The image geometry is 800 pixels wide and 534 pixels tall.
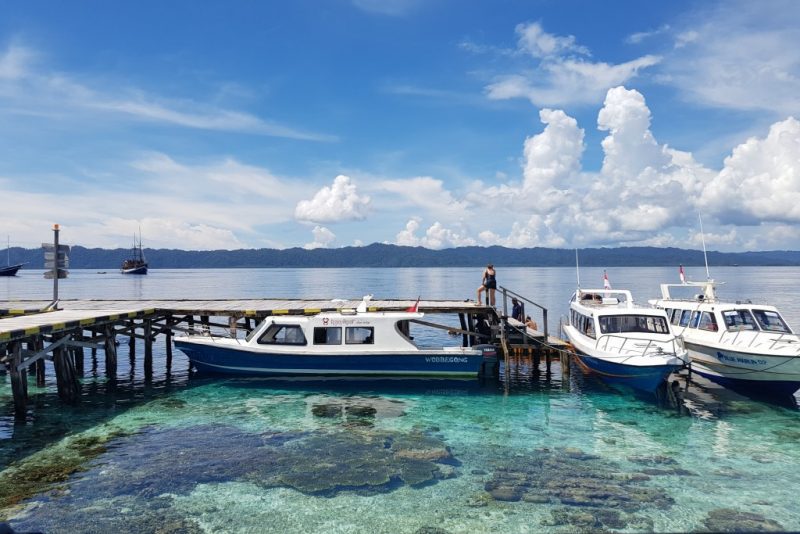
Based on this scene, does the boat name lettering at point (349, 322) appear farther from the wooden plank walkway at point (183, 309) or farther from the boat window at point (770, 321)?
the boat window at point (770, 321)

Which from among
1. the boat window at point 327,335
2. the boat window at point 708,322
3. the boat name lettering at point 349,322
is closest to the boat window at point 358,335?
the boat name lettering at point 349,322

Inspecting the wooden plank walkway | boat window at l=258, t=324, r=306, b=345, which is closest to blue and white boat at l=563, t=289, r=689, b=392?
the wooden plank walkway

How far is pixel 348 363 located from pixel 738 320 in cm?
1451

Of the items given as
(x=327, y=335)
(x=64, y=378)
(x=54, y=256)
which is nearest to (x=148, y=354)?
(x=64, y=378)

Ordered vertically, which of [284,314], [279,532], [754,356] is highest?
[284,314]

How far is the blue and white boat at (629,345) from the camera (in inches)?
674

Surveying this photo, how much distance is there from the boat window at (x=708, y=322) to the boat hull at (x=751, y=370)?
2.70 feet

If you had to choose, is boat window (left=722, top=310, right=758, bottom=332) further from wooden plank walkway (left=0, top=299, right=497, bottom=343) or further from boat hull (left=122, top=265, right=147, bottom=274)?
boat hull (left=122, top=265, right=147, bottom=274)

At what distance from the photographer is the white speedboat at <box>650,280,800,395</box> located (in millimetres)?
16859

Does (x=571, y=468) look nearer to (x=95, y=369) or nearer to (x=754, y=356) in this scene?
(x=754, y=356)

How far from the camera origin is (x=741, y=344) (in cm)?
1803

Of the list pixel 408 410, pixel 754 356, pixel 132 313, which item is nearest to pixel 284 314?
pixel 132 313

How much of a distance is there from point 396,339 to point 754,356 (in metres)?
12.1

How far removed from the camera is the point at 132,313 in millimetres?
21078
